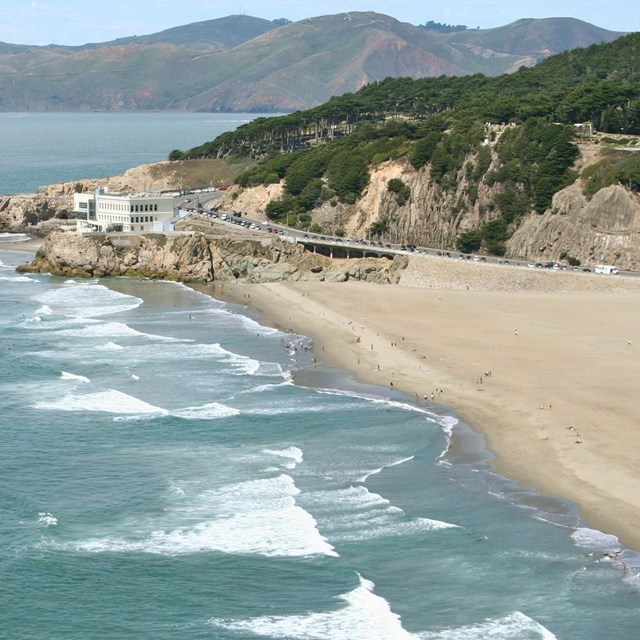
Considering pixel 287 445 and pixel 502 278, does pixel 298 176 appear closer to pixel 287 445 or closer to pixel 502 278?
pixel 502 278

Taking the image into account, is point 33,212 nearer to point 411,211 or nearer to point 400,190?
point 400,190

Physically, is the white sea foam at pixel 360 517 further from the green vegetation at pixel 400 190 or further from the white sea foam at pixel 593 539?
the green vegetation at pixel 400 190

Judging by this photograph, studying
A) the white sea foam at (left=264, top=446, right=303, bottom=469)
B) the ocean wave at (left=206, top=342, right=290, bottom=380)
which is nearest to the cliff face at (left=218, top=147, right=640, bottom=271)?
the ocean wave at (left=206, top=342, right=290, bottom=380)

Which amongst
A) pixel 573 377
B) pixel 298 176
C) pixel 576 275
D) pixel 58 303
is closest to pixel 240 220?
pixel 298 176

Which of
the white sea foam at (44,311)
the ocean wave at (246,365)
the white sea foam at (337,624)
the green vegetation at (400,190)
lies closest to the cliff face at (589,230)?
the green vegetation at (400,190)

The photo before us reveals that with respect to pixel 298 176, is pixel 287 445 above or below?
below

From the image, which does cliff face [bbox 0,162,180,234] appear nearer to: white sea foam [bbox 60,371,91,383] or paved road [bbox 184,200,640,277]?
paved road [bbox 184,200,640,277]
